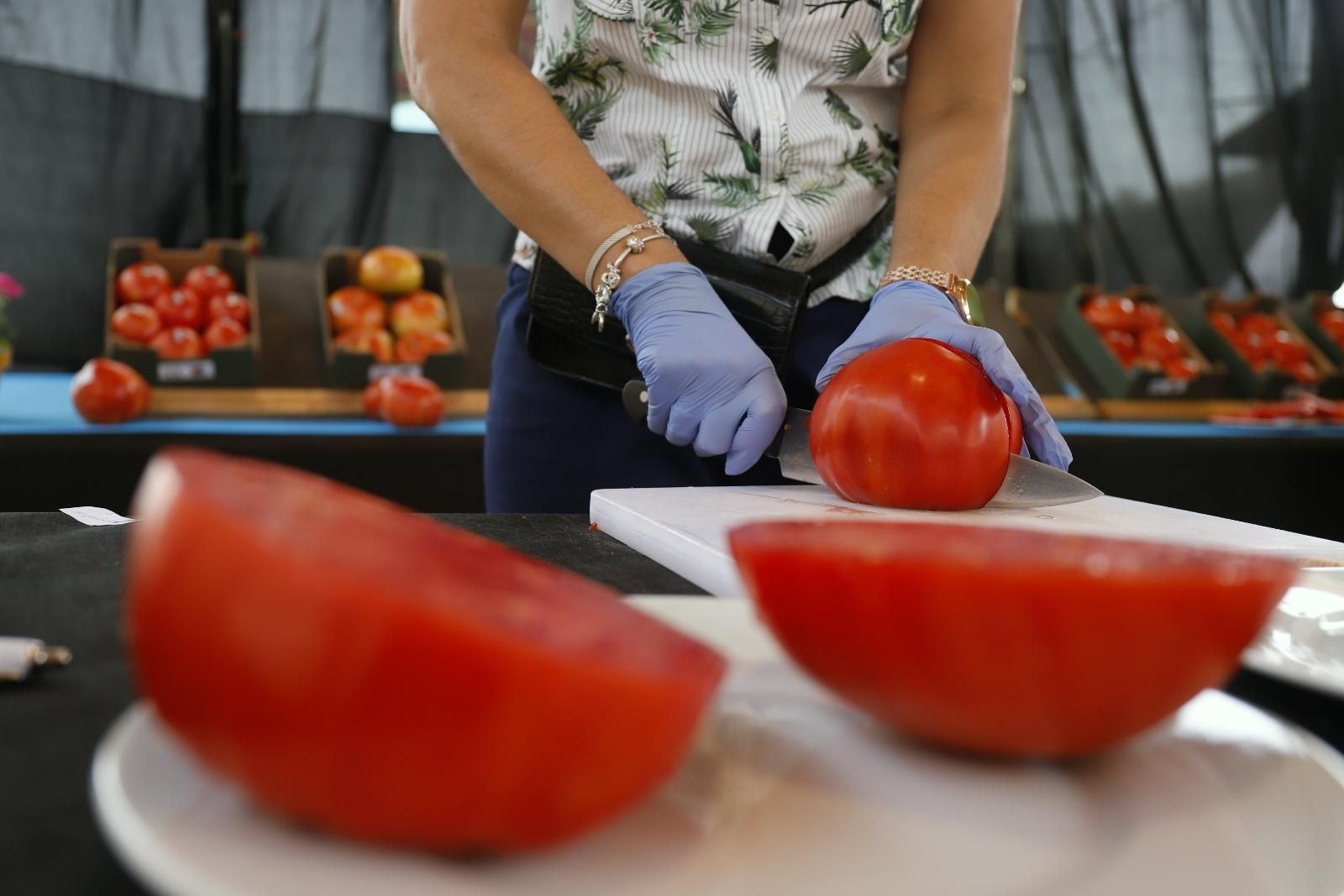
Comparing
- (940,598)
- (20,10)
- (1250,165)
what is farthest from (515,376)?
(1250,165)

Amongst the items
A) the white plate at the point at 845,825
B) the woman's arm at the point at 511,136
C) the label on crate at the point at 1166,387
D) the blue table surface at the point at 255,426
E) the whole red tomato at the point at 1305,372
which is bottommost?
the blue table surface at the point at 255,426

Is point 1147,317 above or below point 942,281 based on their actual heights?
below

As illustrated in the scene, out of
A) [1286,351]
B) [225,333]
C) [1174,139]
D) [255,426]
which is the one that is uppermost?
[1174,139]

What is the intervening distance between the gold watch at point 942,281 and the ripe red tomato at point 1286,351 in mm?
2579

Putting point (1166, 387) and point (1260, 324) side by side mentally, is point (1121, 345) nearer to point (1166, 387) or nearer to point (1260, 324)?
point (1166, 387)

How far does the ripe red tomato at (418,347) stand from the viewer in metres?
2.70

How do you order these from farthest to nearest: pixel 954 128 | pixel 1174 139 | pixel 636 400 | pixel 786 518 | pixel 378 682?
1. pixel 1174 139
2. pixel 954 128
3. pixel 636 400
4. pixel 786 518
5. pixel 378 682

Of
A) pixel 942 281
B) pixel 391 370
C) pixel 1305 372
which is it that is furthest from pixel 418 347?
pixel 1305 372

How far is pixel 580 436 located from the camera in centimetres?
137

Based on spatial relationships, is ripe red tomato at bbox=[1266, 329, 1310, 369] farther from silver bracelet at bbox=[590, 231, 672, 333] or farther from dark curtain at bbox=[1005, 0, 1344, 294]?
silver bracelet at bbox=[590, 231, 672, 333]

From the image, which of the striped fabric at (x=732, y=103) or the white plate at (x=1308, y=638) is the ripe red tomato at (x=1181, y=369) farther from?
the white plate at (x=1308, y=638)

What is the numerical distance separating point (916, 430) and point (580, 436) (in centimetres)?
44

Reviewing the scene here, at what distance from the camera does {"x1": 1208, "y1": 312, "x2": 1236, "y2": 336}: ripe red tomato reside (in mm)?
3549

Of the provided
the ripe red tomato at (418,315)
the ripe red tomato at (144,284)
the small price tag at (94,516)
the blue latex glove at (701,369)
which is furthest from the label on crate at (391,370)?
the small price tag at (94,516)
